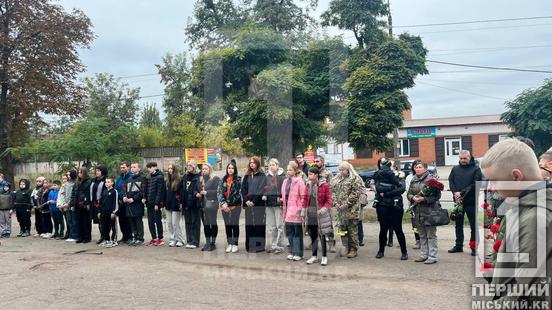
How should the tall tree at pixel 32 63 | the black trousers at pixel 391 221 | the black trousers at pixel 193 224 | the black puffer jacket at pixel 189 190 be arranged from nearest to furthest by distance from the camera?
the black trousers at pixel 391 221
the black puffer jacket at pixel 189 190
the black trousers at pixel 193 224
the tall tree at pixel 32 63

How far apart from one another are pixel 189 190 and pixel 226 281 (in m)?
3.22

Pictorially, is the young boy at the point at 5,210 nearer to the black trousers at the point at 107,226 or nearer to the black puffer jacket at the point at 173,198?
the black trousers at the point at 107,226

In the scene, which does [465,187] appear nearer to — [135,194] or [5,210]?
[135,194]

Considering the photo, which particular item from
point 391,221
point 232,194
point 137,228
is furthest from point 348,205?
point 137,228

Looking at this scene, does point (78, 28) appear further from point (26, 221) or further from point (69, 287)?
point (69, 287)

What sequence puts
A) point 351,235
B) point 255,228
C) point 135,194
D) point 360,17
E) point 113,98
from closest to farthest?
1. point 351,235
2. point 255,228
3. point 135,194
4. point 360,17
5. point 113,98

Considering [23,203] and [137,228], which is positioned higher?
[23,203]

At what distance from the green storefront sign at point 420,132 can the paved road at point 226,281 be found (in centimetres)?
3600

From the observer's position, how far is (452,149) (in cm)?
4291

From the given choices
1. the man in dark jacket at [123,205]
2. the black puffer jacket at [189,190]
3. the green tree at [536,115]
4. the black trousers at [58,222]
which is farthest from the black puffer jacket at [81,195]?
the green tree at [536,115]

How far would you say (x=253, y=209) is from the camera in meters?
9.02

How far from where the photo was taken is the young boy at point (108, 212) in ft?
33.6

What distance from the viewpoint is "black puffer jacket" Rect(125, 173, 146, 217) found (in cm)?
1013

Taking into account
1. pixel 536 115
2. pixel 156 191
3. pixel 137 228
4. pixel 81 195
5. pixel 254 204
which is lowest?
pixel 137 228
